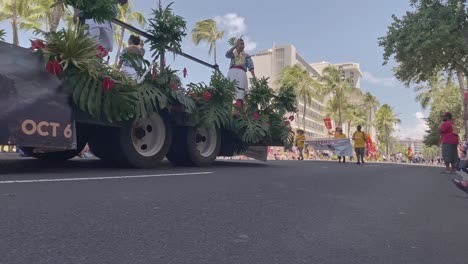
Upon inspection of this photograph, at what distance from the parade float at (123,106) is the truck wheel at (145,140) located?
0.01 meters

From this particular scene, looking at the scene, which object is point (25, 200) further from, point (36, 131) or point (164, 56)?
point (164, 56)

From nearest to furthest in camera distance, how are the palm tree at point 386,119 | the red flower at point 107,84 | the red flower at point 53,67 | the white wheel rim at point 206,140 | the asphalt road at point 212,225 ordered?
1. the asphalt road at point 212,225
2. the red flower at point 53,67
3. the red flower at point 107,84
4. the white wheel rim at point 206,140
5. the palm tree at point 386,119

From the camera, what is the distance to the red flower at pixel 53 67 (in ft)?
14.7

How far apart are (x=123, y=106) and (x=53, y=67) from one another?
0.97 meters

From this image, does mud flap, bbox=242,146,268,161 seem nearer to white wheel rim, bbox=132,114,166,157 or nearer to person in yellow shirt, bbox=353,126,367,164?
white wheel rim, bbox=132,114,166,157

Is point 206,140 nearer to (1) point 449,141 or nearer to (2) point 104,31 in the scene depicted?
(2) point 104,31

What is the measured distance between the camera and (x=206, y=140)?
7555 millimetres

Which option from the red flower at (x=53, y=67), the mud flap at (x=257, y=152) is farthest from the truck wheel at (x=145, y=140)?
the mud flap at (x=257, y=152)

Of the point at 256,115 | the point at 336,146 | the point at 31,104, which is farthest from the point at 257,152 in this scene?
the point at 336,146

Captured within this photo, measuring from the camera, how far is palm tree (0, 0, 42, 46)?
19734 mm

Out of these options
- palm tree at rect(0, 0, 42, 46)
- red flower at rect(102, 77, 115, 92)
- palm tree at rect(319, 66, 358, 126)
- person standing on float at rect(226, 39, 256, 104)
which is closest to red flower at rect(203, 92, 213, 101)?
person standing on float at rect(226, 39, 256, 104)

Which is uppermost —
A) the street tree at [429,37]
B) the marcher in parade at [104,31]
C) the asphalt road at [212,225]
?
the street tree at [429,37]

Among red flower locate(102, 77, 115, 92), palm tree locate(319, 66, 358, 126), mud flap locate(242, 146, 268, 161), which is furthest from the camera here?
palm tree locate(319, 66, 358, 126)

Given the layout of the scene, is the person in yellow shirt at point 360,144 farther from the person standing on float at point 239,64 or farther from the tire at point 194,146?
the tire at point 194,146
